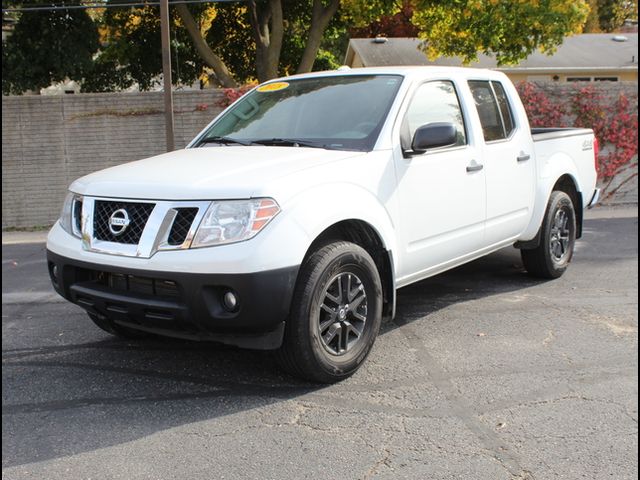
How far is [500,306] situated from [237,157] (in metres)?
2.69

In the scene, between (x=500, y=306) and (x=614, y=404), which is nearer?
(x=614, y=404)

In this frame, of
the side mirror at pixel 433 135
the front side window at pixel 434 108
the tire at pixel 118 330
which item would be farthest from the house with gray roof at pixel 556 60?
the tire at pixel 118 330

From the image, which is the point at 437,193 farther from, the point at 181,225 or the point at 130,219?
the point at 130,219

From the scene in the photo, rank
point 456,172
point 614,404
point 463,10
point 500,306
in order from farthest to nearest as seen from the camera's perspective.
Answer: point 463,10
point 500,306
point 456,172
point 614,404

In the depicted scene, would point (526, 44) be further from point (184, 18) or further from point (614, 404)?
point (614, 404)

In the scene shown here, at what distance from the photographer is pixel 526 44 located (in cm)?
1533

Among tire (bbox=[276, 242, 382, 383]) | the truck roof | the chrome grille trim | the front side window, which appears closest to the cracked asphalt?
tire (bbox=[276, 242, 382, 383])

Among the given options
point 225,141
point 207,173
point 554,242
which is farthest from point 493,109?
point 207,173

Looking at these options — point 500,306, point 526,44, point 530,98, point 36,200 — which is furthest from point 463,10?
point 500,306

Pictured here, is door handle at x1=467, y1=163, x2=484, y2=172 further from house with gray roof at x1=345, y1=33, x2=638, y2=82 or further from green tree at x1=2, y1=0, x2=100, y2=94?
house with gray roof at x1=345, y1=33, x2=638, y2=82

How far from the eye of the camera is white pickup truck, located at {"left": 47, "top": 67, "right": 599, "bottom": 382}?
11.3ft

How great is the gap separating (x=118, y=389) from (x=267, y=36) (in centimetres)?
1452

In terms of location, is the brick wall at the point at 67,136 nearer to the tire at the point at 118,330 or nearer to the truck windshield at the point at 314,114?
the truck windshield at the point at 314,114

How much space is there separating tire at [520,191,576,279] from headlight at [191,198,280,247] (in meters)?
3.49
